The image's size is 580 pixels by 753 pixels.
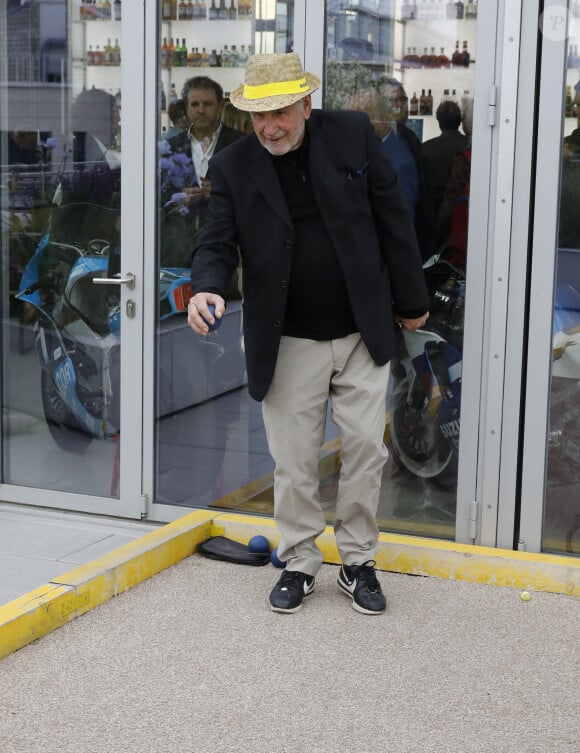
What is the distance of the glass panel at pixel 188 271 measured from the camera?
5141 millimetres

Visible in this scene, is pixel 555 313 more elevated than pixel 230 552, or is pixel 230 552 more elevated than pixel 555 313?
pixel 555 313

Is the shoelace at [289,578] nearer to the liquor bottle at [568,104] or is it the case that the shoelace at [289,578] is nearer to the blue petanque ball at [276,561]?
the blue petanque ball at [276,561]

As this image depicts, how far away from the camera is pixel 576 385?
4.74 m

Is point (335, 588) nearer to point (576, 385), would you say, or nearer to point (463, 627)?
point (463, 627)

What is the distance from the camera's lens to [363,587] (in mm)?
4387

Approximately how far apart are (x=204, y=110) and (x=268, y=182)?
1100 mm

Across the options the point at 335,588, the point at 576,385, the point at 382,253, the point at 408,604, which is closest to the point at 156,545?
the point at 335,588

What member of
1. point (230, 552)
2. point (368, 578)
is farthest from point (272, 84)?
point (230, 552)

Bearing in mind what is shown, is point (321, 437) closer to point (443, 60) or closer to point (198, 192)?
point (198, 192)

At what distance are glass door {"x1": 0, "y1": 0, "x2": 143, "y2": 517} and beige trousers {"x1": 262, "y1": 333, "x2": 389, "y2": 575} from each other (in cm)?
121

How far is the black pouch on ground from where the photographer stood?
4.86m

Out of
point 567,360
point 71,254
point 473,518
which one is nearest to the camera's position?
point 567,360

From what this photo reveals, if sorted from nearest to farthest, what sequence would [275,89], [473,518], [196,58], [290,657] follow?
[290,657] < [275,89] < [473,518] < [196,58]

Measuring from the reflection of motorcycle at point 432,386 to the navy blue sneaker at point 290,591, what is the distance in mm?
803
